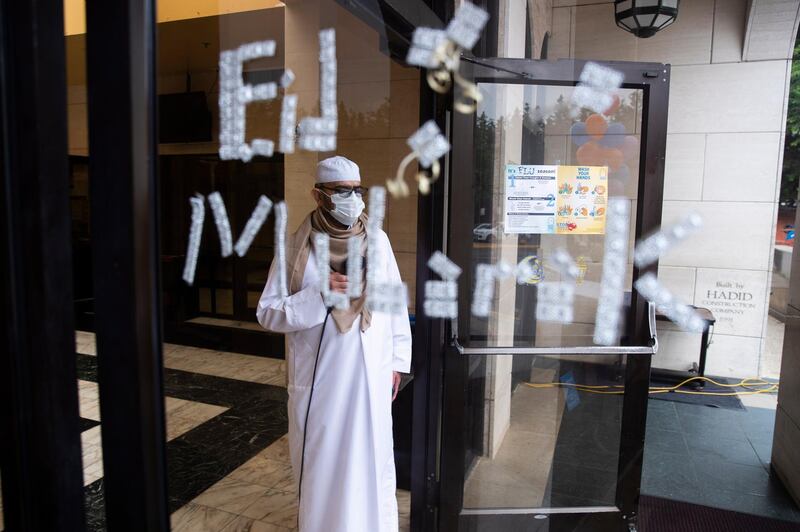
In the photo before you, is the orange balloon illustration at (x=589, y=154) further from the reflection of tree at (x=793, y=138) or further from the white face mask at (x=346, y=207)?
the reflection of tree at (x=793, y=138)

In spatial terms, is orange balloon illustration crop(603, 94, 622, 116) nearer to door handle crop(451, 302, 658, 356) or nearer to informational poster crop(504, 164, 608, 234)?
informational poster crop(504, 164, 608, 234)

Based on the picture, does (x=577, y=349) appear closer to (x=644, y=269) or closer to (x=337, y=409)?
(x=644, y=269)

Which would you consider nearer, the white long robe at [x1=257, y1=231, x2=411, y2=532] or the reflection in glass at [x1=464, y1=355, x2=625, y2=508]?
the white long robe at [x1=257, y1=231, x2=411, y2=532]

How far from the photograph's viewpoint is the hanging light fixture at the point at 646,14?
117 inches

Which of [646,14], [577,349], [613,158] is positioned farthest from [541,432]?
[646,14]

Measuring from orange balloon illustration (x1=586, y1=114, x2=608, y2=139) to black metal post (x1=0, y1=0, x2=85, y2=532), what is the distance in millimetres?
1871

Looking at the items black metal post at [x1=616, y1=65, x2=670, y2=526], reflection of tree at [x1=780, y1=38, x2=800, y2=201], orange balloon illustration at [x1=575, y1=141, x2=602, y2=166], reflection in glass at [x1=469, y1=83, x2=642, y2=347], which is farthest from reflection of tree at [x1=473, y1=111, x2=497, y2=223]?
reflection of tree at [x1=780, y1=38, x2=800, y2=201]

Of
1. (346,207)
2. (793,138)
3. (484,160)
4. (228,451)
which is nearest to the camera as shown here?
(346,207)

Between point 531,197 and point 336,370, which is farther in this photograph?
point 531,197

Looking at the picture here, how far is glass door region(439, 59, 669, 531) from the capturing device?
2.06 metres

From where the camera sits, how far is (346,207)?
5.69ft

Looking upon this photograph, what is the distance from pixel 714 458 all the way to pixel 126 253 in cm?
372

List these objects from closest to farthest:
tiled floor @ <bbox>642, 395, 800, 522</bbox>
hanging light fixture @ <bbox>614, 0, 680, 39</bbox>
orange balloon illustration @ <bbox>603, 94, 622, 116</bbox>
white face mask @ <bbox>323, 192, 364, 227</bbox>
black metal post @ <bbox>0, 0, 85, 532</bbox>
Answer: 1. black metal post @ <bbox>0, 0, 85, 532</bbox>
2. white face mask @ <bbox>323, 192, 364, 227</bbox>
3. orange balloon illustration @ <bbox>603, 94, 622, 116</bbox>
4. tiled floor @ <bbox>642, 395, 800, 522</bbox>
5. hanging light fixture @ <bbox>614, 0, 680, 39</bbox>

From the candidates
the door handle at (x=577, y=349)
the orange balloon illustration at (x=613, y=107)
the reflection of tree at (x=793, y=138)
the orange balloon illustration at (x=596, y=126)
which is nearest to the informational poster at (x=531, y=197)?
the orange balloon illustration at (x=596, y=126)
